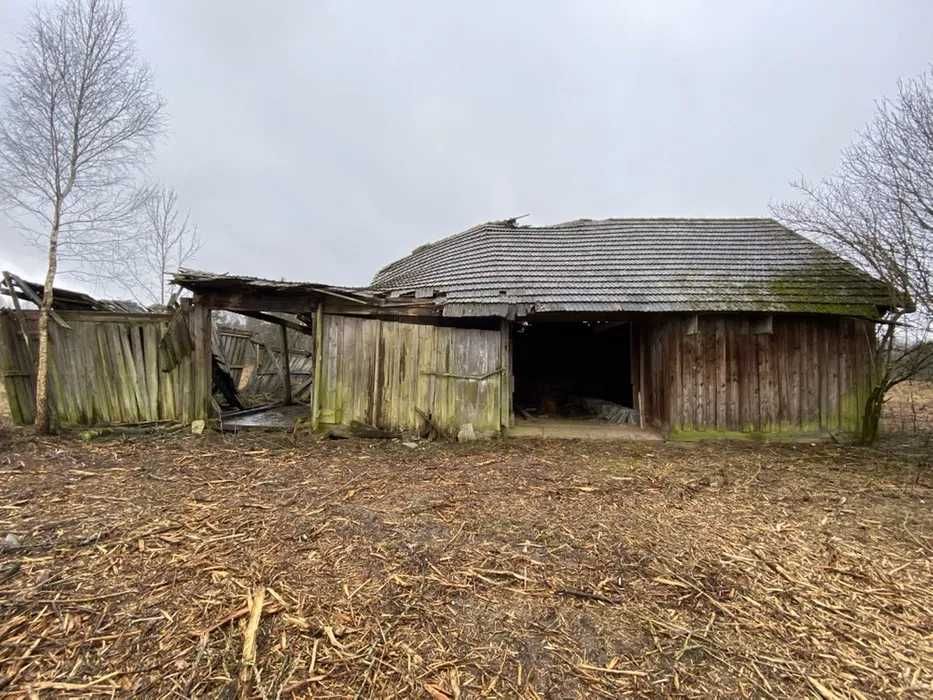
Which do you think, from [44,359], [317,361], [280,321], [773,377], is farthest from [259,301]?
[773,377]

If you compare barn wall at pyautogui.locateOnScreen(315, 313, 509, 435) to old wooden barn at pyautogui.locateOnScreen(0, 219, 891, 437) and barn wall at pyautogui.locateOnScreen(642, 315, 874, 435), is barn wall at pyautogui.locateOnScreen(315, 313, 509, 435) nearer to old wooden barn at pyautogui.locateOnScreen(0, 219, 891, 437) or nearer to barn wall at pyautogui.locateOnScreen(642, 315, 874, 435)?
old wooden barn at pyautogui.locateOnScreen(0, 219, 891, 437)

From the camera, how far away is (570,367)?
45.4ft

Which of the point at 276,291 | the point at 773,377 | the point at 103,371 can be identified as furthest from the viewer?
the point at 773,377

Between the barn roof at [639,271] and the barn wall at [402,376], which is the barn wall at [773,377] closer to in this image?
the barn roof at [639,271]

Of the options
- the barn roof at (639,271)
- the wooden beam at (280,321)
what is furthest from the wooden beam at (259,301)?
the barn roof at (639,271)

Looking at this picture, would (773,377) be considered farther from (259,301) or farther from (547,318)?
(259,301)

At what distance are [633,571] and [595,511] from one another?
1191 mm

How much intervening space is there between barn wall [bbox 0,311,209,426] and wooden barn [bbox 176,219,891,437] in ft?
1.89

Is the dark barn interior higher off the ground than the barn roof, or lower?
lower

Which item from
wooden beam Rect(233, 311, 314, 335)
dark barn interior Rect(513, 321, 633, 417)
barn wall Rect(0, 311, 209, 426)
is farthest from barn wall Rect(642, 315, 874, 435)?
barn wall Rect(0, 311, 209, 426)

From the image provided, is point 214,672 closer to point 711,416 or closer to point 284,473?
point 284,473

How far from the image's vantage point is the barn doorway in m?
12.0

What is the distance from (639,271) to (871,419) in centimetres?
499

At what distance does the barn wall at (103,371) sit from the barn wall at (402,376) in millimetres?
2402
